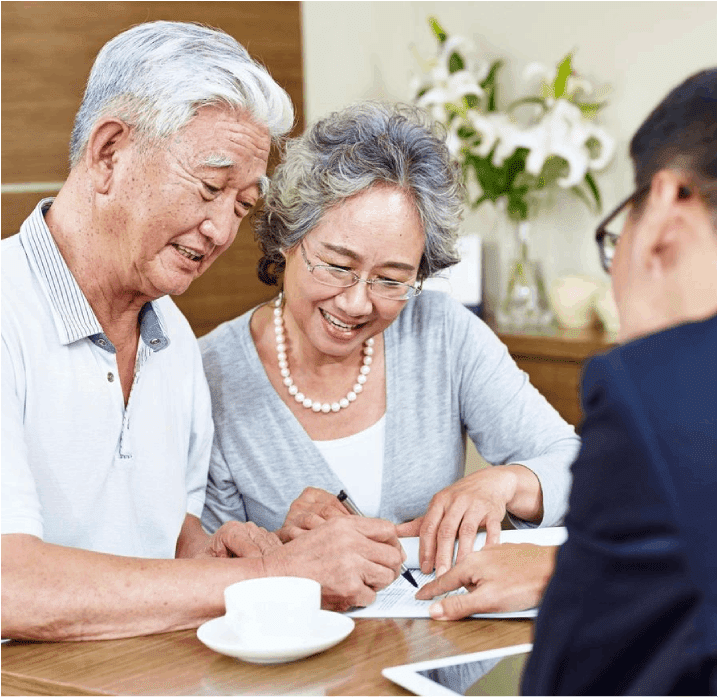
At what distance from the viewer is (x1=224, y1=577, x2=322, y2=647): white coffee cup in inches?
46.1

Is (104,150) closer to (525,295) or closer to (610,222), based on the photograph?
(610,222)

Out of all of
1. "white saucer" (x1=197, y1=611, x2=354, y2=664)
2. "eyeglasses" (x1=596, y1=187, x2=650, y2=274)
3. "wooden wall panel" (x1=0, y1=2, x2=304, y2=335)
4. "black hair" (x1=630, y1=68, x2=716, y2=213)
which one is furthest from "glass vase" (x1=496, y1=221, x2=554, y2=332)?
"black hair" (x1=630, y1=68, x2=716, y2=213)

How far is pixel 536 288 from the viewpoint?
359 centimetres

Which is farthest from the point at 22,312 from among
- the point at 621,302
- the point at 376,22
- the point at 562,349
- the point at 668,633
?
the point at 376,22

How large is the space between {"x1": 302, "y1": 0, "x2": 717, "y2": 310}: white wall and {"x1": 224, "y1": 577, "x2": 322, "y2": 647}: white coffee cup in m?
2.41

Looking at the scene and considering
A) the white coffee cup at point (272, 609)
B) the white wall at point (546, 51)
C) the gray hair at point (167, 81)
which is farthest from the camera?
the white wall at point (546, 51)

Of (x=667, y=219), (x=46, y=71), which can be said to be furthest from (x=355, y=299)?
(x=46, y=71)

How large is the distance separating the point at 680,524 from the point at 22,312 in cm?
104

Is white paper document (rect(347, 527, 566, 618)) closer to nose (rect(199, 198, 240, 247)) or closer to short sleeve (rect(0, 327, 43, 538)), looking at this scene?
short sleeve (rect(0, 327, 43, 538))

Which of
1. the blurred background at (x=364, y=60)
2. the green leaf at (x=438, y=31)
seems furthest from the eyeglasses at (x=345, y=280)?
the green leaf at (x=438, y=31)

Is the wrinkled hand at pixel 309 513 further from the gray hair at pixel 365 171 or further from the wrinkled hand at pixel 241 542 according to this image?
the gray hair at pixel 365 171

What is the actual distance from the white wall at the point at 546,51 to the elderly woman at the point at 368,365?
1511 millimetres

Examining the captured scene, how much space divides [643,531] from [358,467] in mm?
1342

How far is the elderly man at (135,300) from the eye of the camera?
4.46 feet
